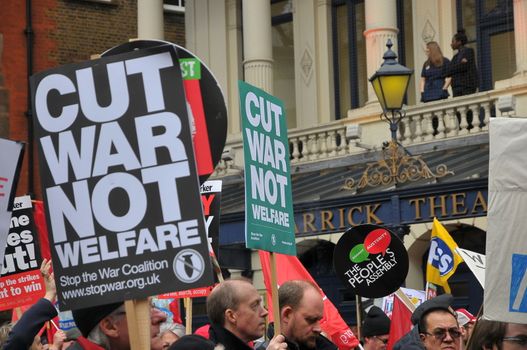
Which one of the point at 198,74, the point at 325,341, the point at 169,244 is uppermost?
the point at 198,74

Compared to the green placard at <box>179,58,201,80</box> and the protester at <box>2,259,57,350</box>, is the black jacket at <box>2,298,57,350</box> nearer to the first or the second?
the protester at <box>2,259,57,350</box>

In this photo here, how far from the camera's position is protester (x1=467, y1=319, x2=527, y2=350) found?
6.31 meters

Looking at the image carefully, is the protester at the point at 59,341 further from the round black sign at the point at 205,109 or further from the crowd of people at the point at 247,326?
the round black sign at the point at 205,109

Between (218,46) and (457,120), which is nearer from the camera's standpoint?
(457,120)

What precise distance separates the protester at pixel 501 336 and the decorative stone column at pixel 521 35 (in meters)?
16.2

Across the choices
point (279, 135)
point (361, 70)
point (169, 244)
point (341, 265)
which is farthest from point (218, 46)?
point (169, 244)

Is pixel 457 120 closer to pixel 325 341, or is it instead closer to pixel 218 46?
pixel 218 46

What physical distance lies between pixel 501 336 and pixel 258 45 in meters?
19.8

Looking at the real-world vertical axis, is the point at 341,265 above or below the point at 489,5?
below

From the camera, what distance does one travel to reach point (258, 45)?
85.0 feet

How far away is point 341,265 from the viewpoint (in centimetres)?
1197

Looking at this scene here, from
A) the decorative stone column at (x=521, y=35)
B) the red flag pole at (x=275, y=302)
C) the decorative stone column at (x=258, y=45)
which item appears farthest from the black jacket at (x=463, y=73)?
the red flag pole at (x=275, y=302)

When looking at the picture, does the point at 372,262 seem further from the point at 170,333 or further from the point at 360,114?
the point at 360,114

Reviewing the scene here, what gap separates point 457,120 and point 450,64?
0.83m
